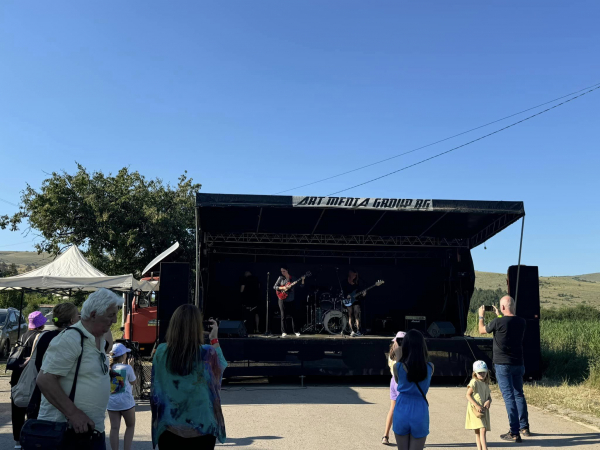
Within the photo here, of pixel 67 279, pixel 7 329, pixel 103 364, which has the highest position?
pixel 67 279

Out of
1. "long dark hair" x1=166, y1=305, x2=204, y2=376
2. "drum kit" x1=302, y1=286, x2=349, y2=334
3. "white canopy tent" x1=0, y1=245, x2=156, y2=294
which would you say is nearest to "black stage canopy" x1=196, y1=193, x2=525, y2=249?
"drum kit" x1=302, y1=286, x2=349, y2=334

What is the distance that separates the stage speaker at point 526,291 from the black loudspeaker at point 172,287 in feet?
20.3

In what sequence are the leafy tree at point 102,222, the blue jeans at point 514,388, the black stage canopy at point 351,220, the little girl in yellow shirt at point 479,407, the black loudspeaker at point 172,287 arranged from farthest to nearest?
the leafy tree at point 102,222, the black stage canopy at point 351,220, the black loudspeaker at point 172,287, the blue jeans at point 514,388, the little girl in yellow shirt at point 479,407

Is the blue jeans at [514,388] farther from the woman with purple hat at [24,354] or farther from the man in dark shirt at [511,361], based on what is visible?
the woman with purple hat at [24,354]

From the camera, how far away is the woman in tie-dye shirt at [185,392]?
3.05 m

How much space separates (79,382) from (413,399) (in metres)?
2.43

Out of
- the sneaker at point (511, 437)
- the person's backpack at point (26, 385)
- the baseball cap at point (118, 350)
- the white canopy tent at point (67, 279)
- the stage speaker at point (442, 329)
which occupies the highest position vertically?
the white canopy tent at point (67, 279)

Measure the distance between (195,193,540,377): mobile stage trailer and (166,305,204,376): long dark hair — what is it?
740 centimetres

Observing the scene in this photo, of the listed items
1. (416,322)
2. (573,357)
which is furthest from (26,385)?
(416,322)

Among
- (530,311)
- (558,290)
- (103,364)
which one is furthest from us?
(558,290)

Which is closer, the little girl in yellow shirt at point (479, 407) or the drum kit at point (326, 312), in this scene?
the little girl in yellow shirt at point (479, 407)

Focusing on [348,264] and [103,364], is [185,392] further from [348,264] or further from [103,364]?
[348,264]

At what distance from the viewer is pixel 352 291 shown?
13.7 meters

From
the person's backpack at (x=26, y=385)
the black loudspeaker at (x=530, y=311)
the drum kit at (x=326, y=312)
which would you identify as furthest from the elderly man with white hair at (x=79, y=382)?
the drum kit at (x=326, y=312)
